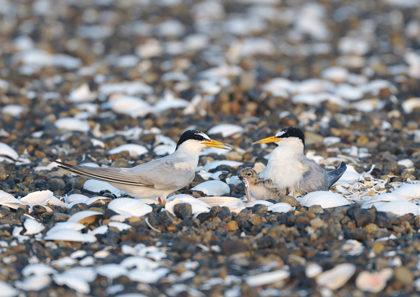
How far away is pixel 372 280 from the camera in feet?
10.1

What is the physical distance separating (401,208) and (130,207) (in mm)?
2059

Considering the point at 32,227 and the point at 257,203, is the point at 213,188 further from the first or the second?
the point at 32,227

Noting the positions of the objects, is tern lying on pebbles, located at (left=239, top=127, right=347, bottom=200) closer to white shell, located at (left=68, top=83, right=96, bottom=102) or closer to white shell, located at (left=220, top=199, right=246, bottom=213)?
white shell, located at (left=220, top=199, right=246, bottom=213)

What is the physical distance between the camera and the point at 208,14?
14.8 meters

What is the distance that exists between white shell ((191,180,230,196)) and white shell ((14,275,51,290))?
2.09 m

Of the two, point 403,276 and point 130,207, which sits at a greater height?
point 403,276

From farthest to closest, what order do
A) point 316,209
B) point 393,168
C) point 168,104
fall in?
1. point 168,104
2. point 393,168
3. point 316,209

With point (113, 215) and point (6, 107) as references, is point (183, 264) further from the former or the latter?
point (6, 107)

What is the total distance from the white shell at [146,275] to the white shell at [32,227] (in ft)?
3.28

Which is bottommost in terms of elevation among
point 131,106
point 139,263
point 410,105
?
point 410,105

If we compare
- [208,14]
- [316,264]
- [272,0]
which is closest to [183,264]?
[316,264]

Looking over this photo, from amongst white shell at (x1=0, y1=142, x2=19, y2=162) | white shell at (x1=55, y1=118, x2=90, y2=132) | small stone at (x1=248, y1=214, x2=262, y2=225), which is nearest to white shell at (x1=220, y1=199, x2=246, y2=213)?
small stone at (x1=248, y1=214, x2=262, y2=225)

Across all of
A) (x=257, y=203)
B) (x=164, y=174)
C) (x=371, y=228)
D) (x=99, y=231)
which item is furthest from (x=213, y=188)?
(x=371, y=228)

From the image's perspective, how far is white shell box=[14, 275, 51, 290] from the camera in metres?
3.04
